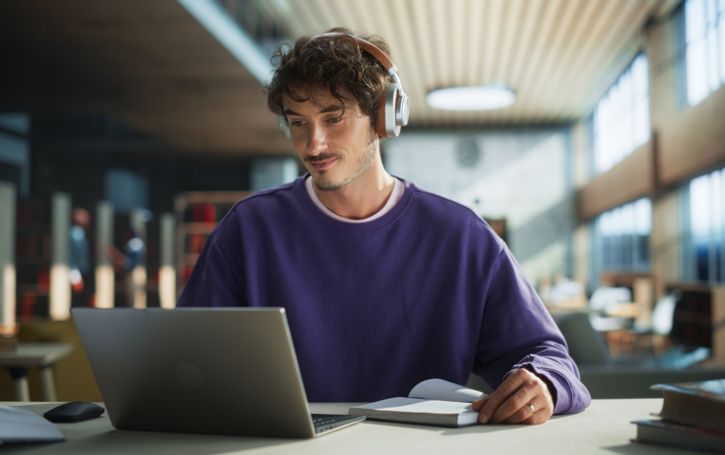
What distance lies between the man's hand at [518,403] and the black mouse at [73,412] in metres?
0.57

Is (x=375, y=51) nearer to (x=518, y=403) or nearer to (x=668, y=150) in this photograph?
(x=518, y=403)

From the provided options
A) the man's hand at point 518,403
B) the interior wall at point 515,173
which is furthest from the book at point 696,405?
the interior wall at point 515,173

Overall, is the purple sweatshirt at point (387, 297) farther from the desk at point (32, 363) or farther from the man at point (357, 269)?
the desk at point (32, 363)

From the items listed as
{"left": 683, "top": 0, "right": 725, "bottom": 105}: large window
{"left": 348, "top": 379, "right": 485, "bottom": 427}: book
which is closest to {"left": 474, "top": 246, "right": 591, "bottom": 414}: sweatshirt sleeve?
{"left": 348, "top": 379, "right": 485, "bottom": 427}: book

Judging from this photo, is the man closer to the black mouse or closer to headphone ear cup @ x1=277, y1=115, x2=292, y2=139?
headphone ear cup @ x1=277, y1=115, x2=292, y2=139

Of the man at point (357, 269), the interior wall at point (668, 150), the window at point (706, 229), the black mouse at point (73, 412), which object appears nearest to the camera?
the black mouse at point (73, 412)

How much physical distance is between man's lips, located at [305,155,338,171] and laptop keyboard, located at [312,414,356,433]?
594mm

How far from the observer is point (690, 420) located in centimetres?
91

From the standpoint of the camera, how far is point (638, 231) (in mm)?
10812

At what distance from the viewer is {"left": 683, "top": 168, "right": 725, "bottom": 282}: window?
759cm

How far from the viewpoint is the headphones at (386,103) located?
1664 millimetres

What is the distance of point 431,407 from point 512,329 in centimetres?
41

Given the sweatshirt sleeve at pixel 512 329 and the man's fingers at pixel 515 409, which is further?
the sweatshirt sleeve at pixel 512 329

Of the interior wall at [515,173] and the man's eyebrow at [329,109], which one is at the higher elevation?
the interior wall at [515,173]
